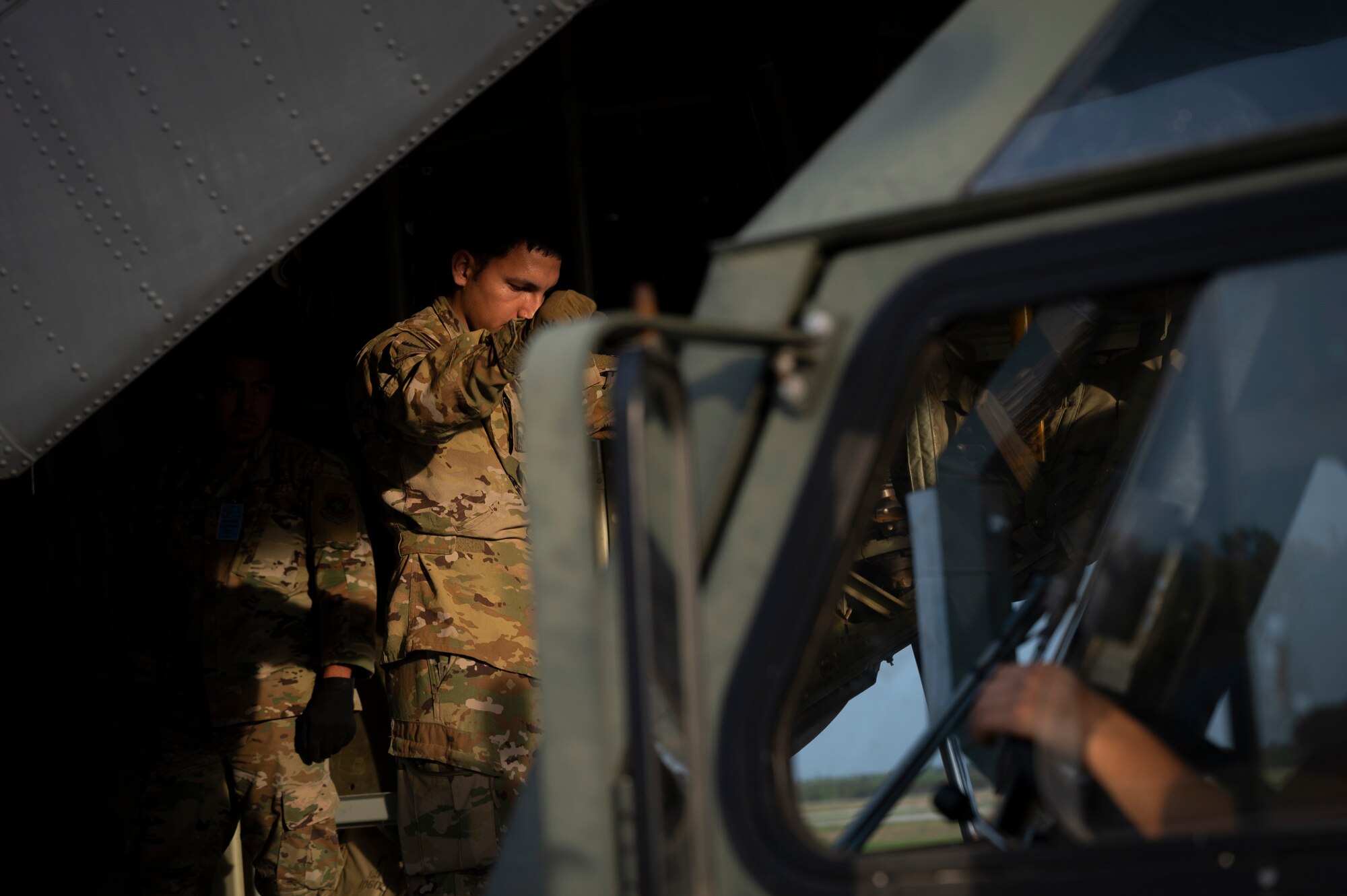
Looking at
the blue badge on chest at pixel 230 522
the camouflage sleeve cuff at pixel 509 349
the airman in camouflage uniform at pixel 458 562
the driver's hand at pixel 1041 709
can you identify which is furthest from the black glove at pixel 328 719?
the driver's hand at pixel 1041 709

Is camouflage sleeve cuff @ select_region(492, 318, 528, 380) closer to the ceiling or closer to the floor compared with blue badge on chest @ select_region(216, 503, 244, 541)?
closer to the ceiling

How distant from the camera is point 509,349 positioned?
276 centimetres

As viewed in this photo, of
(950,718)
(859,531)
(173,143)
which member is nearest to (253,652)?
(173,143)

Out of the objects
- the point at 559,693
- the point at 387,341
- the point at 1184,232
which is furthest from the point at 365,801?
the point at 1184,232

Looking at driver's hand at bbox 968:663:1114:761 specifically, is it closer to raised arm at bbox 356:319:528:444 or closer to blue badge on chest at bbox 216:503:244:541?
raised arm at bbox 356:319:528:444

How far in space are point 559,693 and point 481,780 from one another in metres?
2.15

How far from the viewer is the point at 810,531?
43.6 inches

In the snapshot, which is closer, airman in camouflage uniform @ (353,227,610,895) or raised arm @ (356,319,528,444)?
raised arm @ (356,319,528,444)

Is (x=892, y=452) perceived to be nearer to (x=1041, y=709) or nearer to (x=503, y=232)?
(x=1041, y=709)

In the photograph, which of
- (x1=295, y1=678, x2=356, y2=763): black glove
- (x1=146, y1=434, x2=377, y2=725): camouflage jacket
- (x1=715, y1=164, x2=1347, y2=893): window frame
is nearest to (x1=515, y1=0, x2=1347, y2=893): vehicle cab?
(x1=715, y1=164, x2=1347, y2=893): window frame

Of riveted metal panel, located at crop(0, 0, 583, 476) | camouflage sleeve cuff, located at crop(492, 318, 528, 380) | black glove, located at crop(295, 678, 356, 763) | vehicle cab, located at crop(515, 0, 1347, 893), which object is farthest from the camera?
black glove, located at crop(295, 678, 356, 763)

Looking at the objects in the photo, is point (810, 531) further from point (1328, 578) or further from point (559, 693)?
point (1328, 578)

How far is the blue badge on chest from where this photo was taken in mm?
3666

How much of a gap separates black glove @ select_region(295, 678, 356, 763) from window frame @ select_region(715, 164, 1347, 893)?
2.57 meters
